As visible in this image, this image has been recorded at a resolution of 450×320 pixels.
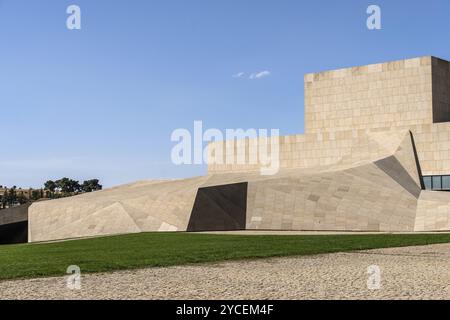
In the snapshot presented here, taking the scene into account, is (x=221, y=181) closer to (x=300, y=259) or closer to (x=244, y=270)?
(x=300, y=259)

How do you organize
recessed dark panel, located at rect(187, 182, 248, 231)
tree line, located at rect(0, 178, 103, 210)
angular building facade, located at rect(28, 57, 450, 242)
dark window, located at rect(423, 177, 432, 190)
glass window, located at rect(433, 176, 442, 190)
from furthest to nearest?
tree line, located at rect(0, 178, 103, 210)
dark window, located at rect(423, 177, 432, 190)
glass window, located at rect(433, 176, 442, 190)
recessed dark panel, located at rect(187, 182, 248, 231)
angular building facade, located at rect(28, 57, 450, 242)

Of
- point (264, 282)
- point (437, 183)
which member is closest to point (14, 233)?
point (437, 183)

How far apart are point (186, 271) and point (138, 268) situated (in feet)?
4.63

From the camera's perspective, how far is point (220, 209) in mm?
37250

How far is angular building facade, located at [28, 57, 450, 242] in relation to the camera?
35469 mm

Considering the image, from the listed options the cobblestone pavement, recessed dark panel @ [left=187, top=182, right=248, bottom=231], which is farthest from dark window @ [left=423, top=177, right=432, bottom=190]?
the cobblestone pavement

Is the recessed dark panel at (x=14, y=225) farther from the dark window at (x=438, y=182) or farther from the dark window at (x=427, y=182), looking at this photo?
the dark window at (x=438, y=182)

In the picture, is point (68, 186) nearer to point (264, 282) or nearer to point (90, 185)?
point (90, 185)

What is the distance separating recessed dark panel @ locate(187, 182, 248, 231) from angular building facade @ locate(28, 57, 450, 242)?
0.21 ft

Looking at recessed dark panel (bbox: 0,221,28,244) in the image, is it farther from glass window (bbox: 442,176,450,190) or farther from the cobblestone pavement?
the cobblestone pavement

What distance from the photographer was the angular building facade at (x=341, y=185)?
35469mm

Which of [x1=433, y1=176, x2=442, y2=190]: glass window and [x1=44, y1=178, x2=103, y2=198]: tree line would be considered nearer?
[x1=433, y1=176, x2=442, y2=190]: glass window

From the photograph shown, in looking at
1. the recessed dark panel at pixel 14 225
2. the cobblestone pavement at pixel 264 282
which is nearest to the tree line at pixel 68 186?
the recessed dark panel at pixel 14 225

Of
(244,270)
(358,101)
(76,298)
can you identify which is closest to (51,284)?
(76,298)
